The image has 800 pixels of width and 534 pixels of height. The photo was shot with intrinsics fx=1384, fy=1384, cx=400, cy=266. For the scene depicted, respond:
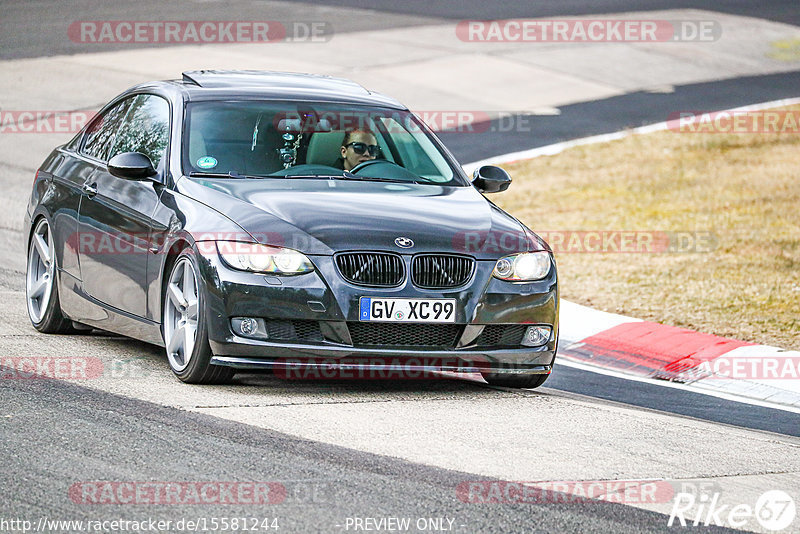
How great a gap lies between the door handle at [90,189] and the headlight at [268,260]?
1718 millimetres

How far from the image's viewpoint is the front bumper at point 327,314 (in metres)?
6.98

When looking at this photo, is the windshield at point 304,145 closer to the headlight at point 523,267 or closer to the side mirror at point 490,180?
the side mirror at point 490,180

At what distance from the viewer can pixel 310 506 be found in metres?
5.18

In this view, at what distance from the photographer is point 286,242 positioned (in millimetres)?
7062

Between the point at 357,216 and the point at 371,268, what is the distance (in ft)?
1.25

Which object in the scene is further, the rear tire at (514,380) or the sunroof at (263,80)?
the sunroof at (263,80)

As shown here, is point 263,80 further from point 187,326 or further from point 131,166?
point 187,326

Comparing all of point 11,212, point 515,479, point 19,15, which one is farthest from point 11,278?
point 19,15

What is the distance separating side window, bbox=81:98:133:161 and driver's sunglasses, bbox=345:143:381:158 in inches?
63.1

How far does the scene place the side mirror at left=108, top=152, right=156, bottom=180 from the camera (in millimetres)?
7840
